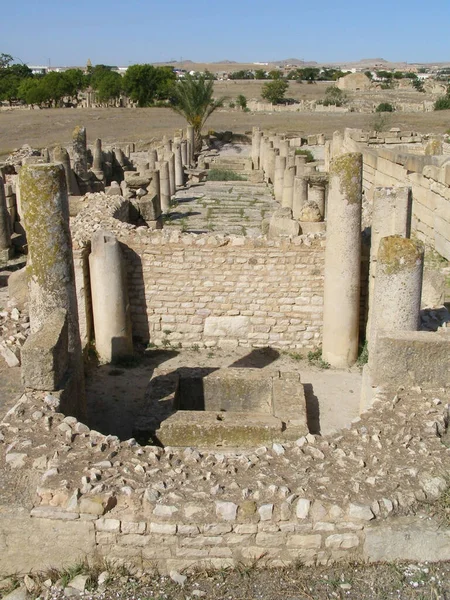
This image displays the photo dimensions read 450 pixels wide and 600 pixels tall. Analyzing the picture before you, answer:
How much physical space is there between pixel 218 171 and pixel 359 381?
63.8 ft

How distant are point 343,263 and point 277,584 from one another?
17.3 ft

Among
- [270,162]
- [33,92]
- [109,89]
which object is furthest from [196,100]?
[33,92]

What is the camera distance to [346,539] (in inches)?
191

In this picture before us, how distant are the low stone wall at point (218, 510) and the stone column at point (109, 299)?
4.20 m

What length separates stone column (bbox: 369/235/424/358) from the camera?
722 centimetres

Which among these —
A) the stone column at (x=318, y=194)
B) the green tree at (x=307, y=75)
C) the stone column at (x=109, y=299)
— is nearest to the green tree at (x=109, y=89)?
the green tree at (x=307, y=75)

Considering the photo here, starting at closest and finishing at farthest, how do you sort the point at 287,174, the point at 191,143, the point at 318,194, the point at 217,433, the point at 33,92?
the point at 217,433, the point at 318,194, the point at 287,174, the point at 191,143, the point at 33,92

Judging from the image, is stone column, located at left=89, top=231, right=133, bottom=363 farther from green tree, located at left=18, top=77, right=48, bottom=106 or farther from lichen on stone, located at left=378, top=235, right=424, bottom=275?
green tree, located at left=18, top=77, right=48, bottom=106

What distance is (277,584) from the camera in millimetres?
4734

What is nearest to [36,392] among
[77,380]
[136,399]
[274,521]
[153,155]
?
[77,380]

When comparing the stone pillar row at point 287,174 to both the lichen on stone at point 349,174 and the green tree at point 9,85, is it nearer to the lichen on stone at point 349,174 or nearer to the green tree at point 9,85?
the lichen on stone at point 349,174

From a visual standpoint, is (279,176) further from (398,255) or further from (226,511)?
(226,511)

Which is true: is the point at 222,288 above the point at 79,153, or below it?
below

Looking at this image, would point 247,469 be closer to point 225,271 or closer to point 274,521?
point 274,521
